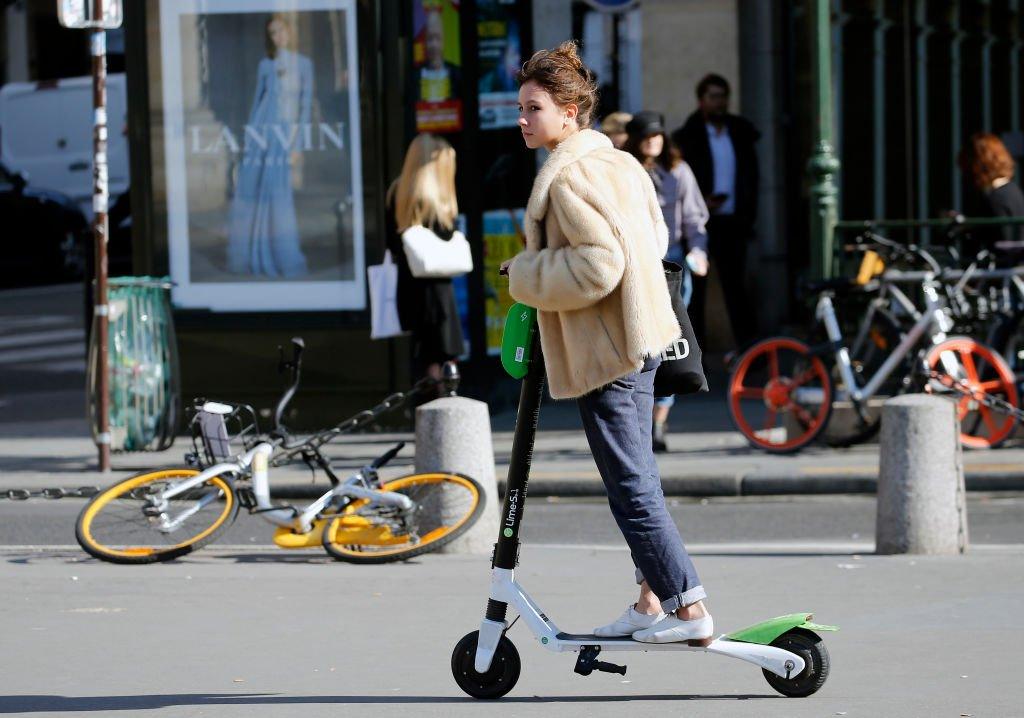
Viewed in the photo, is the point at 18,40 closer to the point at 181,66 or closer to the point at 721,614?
the point at 181,66

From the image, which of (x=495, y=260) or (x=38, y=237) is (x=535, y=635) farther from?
(x=38, y=237)

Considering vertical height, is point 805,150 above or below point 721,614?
above

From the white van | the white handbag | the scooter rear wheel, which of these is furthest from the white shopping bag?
the white van

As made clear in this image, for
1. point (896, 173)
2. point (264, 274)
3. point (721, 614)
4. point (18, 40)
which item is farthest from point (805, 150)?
point (18, 40)

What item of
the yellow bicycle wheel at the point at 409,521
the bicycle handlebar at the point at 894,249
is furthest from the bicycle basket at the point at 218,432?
the bicycle handlebar at the point at 894,249

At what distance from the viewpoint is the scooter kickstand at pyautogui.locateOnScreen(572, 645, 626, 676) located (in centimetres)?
591

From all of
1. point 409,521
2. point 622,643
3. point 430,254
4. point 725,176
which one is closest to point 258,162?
point 430,254

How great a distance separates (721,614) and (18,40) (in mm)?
→ 29923

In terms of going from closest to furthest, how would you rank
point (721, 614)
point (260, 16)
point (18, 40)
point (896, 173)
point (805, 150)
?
1. point (721, 614)
2. point (260, 16)
3. point (805, 150)
4. point (896, 173)
5. point (18, 40)

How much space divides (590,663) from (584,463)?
5900mm

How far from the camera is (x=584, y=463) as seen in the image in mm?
11820

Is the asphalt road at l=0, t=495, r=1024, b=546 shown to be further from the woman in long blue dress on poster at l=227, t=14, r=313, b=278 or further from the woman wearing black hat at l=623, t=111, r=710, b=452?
the woman in long blue dress on poster at l=227, t=14, r=313, b=278

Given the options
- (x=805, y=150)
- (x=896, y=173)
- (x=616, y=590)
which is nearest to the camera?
(x=616, y=590)

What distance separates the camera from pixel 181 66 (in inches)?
529
